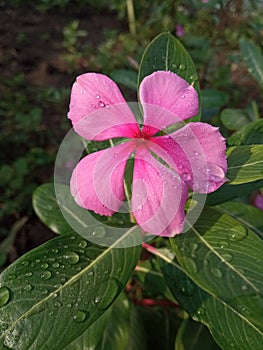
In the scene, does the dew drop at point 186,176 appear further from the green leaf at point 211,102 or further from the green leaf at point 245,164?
the green leaf at point 211,102

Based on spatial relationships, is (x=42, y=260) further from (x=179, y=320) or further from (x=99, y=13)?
(x=99, y=13)

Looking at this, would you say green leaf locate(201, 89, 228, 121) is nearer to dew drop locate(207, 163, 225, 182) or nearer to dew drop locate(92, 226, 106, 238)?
dew drop locate(92, 226, 106, 238)

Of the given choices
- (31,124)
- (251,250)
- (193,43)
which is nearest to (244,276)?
(251,250)

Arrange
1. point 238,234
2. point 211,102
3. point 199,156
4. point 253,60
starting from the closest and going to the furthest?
1. point 199,156
2. point 238,234
3. point 253,60
4. point 211,102

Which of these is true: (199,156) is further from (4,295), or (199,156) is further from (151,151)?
(4,295)

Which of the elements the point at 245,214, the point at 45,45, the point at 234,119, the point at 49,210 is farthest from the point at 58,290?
the point at 45,45

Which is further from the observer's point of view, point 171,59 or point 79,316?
point 171,59

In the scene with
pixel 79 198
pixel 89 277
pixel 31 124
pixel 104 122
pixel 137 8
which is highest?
pixel 104 122

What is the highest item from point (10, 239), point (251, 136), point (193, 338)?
point (251, 136)
